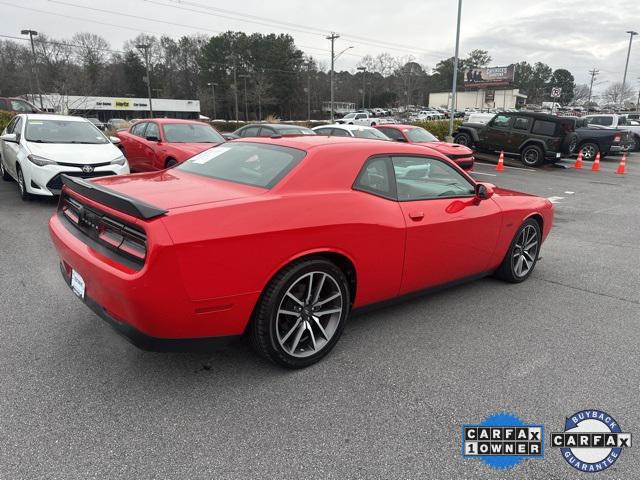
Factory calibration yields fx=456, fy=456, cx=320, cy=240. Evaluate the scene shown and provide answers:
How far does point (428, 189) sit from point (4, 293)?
3.84 meters

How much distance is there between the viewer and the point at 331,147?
334 cm

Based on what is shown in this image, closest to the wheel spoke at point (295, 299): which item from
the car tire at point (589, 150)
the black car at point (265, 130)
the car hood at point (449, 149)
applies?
the car hood at point (449, 149)

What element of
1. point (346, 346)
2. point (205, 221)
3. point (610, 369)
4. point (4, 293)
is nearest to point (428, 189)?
point (346, 346)

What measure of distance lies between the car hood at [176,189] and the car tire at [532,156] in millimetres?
16000

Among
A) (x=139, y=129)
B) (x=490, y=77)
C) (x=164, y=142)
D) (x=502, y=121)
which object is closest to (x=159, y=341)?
(x=164, y=142)

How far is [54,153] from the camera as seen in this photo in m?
7.34

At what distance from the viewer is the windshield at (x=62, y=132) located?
26.0 ft

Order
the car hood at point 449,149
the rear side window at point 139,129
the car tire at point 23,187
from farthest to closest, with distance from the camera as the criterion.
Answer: the car hood at point 449,149 → the rear side window at point 139,129 → the car tire at point 23,187

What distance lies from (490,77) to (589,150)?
77467 mm

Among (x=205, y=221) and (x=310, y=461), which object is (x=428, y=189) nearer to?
(x=205, y=221)

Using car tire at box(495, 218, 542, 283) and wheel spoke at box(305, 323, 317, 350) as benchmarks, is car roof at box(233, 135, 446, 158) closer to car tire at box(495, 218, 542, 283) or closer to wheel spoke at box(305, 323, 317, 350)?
wheel spoke at box(305, 323, 317, 350)

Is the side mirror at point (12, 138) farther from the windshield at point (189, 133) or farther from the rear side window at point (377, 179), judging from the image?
the rear side window at point (377, 179)

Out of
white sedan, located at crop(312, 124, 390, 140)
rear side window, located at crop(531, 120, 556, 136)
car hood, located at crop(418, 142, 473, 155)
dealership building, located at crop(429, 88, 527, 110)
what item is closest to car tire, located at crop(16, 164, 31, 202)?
white sedan, located at crop(312, 124, 390, 140)

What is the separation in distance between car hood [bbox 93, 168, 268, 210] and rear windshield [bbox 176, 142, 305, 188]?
0.11 m
